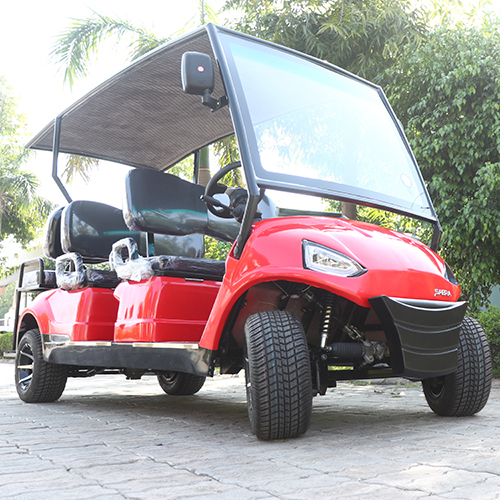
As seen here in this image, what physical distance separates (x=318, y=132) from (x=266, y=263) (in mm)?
1061

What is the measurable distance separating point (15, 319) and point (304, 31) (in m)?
6.76

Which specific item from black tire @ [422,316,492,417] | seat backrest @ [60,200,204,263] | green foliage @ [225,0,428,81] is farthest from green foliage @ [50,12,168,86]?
black tire @ [422,316,492,417]

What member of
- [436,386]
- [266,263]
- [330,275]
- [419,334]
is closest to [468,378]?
[436,386]

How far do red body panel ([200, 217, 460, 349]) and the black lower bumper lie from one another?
60 millimetres

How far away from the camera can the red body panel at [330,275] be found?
2834mm

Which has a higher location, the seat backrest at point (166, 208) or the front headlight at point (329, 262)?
the seat backrest at point (166, 208)

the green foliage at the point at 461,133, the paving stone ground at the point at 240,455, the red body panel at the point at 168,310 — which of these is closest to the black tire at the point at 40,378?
the paving stone ground at the point at 240,455

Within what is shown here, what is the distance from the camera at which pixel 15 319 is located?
5.65 meters

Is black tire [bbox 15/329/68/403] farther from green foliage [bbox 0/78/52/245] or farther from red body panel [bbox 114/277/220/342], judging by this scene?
green foliage [bbox 0/78/52/245]

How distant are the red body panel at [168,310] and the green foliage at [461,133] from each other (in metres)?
4.55

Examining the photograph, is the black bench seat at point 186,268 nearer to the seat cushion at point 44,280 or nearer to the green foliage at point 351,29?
the seat cushion at point 44,280

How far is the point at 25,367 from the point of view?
5.40 metres

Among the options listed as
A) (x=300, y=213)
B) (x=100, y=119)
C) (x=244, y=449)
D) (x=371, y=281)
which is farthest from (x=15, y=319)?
(x=371, y=281)

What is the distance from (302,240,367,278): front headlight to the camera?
2852 mm
